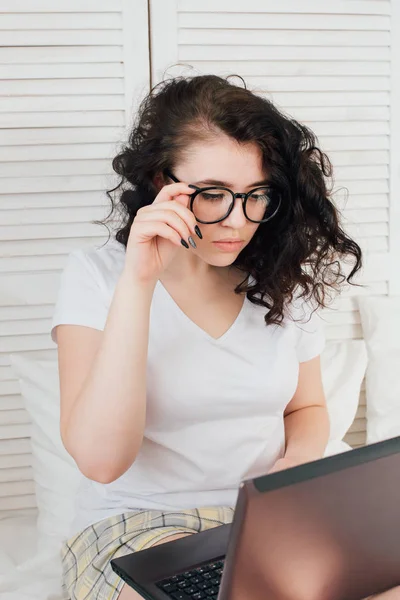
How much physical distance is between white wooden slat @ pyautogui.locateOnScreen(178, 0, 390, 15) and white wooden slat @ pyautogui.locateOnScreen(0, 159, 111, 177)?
Answer: 391 mm

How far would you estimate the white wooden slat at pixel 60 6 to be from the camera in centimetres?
167

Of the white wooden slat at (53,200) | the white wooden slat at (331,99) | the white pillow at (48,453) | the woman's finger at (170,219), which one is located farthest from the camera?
the white wooden slat at (331,99)

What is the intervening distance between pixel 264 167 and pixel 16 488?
1.01m

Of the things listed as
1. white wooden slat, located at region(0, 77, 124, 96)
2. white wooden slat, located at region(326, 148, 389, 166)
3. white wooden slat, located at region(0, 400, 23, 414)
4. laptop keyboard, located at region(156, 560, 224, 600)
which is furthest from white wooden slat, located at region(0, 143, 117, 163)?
laptop keyboard, located at region(156, 560, 224, 600)

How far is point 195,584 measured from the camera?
97 cm

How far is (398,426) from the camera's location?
190 cm

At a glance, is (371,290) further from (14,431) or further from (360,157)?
(14,431)

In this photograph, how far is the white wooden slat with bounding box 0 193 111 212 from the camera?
1.75 m

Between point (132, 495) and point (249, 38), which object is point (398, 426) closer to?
point (132, 495)

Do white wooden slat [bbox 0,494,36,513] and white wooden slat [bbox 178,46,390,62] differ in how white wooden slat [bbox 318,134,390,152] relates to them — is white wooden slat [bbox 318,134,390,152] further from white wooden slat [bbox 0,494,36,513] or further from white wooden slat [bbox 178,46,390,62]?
white wooden slat [bbox 0,494,36,513]

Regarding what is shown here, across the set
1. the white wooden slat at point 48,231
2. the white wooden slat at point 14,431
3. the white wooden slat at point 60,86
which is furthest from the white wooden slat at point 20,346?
the white wooden slat at point 60,86

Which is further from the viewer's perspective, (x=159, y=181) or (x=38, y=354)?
(x=38, y=354)

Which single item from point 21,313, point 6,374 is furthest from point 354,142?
point 6,374

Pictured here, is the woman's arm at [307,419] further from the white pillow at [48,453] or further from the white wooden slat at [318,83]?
the white wooden slat at [318,83]
